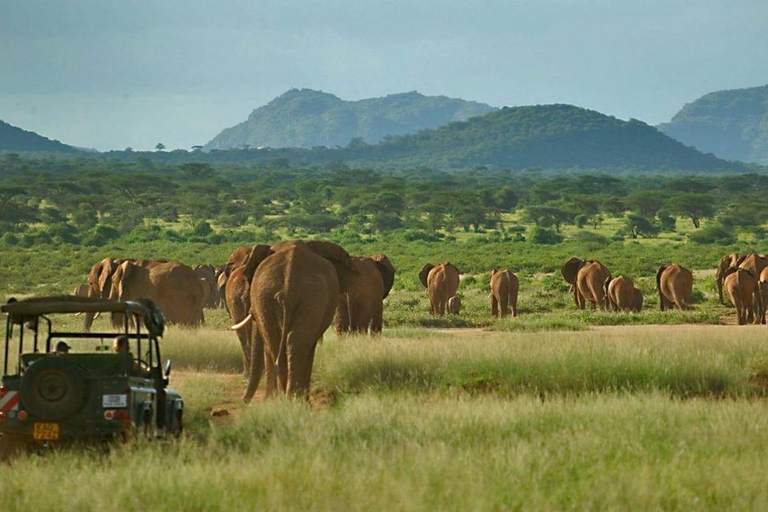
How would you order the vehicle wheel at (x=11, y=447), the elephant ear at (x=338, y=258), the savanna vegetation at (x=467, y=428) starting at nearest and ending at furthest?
the savanna vegetation at (x=467, y=428)
the vehicle wheel at (x=11, y=447)
the elephant ear at (x=338, y=258)

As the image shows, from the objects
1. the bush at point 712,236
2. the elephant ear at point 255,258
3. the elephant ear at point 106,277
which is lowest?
the elephant ear at point 106,277

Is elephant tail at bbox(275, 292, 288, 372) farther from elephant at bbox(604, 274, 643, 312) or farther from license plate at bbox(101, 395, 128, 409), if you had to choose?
elephant at bbox(604, 274, 643, 312)

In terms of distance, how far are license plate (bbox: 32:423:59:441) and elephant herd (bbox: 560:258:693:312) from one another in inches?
947

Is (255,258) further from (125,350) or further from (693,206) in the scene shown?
(693,206)

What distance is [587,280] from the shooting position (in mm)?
35094

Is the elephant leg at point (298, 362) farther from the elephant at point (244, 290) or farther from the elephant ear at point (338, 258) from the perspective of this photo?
the elephant ear at point (338, 258)

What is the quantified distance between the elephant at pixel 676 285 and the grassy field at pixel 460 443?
15.8 metres

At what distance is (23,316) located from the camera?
11.7m

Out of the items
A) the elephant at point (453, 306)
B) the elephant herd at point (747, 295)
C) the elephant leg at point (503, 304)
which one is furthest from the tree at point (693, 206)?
the elephant herd at point (747, 295)

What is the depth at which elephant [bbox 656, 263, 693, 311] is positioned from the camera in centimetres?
3306

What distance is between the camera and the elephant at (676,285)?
33062 millimetres

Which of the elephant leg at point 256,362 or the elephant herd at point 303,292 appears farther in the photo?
the elephant leg at point 256,362

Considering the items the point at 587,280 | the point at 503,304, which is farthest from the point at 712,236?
the point at 503,304

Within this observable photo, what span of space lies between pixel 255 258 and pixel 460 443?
5.35 meters
